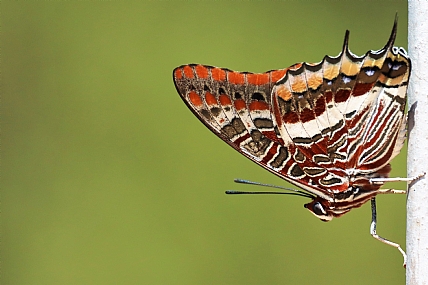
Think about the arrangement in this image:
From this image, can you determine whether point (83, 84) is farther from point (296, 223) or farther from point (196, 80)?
point (196, 80)

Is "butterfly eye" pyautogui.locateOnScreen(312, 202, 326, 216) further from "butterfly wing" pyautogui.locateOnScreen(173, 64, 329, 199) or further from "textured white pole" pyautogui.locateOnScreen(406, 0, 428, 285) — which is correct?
"textured white pole" pyautogui.locateOnScreen(406, 0, 428, 285)

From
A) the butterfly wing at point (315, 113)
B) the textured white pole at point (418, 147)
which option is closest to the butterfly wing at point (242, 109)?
the butterfly wing at point (315, 113)

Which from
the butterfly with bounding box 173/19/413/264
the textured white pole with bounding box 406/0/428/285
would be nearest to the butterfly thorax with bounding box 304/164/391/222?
the butterfly with bounding box 173/19/413/264

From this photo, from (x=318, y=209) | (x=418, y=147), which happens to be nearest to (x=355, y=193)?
(x=318, y=209)

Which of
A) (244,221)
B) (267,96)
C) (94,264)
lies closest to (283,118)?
(267,96)

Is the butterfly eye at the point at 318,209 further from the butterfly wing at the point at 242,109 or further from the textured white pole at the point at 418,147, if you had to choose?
the textured white pole at the point at 418,147

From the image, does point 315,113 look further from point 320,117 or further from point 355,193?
point 355,193

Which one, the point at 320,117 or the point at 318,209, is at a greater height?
the point at 320,117
